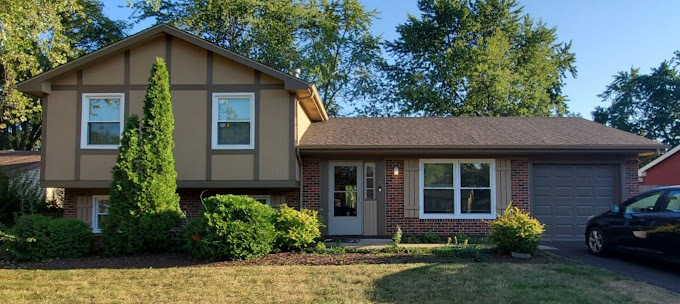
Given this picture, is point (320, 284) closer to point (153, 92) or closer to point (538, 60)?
point (153, 92)

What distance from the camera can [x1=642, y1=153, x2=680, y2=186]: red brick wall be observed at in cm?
2400

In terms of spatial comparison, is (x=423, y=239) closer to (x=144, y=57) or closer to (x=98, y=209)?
(x=144, y=57)

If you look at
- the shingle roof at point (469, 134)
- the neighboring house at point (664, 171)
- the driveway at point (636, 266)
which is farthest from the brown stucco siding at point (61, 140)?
the neighboring house at point (664, 171)

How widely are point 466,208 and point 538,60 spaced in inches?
713

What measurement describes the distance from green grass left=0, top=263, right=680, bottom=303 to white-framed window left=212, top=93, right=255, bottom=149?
4062mm

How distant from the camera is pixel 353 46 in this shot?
95.8 feet

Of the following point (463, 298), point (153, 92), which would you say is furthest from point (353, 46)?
point (463, 298)

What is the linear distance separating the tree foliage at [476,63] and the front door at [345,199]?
1461cm

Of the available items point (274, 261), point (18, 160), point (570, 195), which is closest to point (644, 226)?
point (570, 195)

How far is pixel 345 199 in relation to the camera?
41.4ft

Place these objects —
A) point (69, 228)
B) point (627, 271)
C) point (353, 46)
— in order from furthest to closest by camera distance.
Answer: point (353, 46), point (69, 228), point (627, 271)

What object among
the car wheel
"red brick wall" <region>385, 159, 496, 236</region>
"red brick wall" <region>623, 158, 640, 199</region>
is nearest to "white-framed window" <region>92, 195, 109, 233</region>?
"red brick wall" <region>385, 159, 496, 236</region>

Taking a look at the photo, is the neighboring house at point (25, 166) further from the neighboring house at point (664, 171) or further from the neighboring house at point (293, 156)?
the neighboring house at point (664, 171)

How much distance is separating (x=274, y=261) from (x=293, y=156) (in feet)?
10.8
